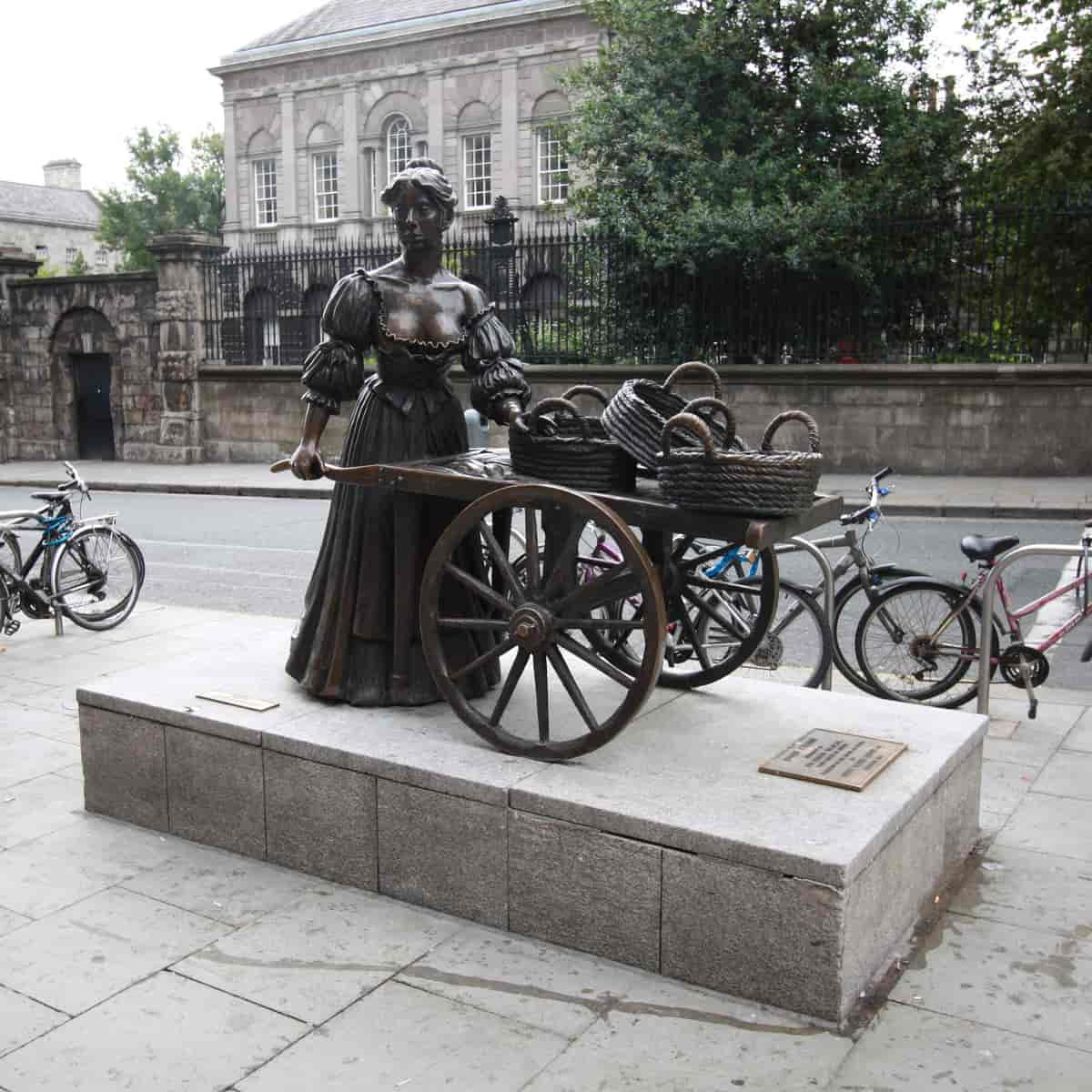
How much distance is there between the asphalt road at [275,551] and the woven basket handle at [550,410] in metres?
3.95

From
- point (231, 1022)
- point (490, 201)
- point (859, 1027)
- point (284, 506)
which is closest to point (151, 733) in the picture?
point (231, 1022)

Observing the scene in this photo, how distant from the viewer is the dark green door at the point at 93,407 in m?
24.2

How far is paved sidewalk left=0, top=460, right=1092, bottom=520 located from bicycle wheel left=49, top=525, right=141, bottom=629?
6.82 metres

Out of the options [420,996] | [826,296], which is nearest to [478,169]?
[826,296]

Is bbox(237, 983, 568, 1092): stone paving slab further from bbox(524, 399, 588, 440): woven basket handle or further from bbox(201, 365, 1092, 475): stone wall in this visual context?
bbox(201, 365, 1092, 475): stone wall

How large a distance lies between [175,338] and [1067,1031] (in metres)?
21.8

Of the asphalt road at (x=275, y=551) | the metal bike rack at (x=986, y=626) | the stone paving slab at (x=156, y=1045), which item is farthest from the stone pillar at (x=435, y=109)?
the stone paving slab at (x=156, y=1045)

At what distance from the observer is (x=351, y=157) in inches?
1788

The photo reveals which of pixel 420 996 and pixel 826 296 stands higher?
pixel 826 296

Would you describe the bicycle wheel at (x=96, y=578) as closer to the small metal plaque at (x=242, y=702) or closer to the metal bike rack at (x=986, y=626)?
the small metal plaque at (x=242, y=702)

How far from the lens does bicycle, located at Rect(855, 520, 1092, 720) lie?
6.14 meters

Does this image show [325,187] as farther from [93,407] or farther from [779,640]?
[779,640]

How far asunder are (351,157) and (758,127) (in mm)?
29096

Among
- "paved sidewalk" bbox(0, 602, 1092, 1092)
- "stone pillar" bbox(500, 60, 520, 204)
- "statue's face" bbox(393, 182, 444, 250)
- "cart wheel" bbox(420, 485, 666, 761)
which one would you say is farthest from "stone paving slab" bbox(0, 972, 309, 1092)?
"stone pillar" bbox(500, 60, 520, 204)
